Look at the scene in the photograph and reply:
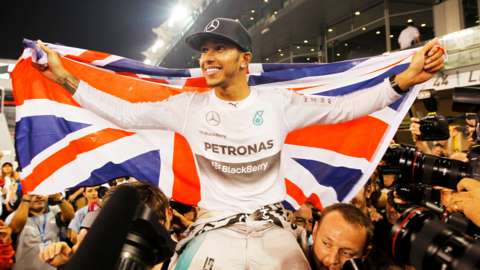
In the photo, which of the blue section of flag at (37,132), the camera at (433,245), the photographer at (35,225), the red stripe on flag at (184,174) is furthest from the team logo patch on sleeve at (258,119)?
the photographer at (35,225)

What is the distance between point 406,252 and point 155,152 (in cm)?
227

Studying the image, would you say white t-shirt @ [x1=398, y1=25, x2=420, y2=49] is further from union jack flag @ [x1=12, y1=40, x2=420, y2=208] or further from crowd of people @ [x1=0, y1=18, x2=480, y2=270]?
crowd of people @ [x1=0, y1=18, x2=480, y2=270]

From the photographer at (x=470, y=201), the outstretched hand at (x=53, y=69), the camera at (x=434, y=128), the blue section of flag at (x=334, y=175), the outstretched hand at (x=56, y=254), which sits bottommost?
the outstretched hand at (x=56, y=254)

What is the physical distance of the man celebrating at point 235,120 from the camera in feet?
7.81

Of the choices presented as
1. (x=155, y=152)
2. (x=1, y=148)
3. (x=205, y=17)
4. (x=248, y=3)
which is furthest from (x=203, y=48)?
(x=205, y=17)

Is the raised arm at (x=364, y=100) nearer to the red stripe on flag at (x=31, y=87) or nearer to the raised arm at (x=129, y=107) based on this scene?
the raised arm at (x=129, y=107)

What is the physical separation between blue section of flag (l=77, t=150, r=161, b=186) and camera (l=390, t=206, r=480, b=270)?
225 centimetres

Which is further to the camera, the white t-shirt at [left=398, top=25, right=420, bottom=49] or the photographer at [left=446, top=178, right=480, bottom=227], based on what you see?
the white t-shirt at [left=398, top=25, right=420, bottom=49]

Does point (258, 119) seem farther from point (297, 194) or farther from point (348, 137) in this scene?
point (348, 137)

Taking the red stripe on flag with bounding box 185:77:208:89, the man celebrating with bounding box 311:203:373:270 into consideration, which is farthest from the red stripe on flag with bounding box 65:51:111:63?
the man celebrating with bounding box 311:203:373:270

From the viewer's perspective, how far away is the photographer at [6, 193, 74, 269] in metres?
4.85

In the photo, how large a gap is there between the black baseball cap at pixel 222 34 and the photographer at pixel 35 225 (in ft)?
11.6

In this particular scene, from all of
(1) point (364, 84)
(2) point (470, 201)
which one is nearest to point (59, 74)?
(1) point (364, 84)

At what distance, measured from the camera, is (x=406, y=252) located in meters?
1.05
